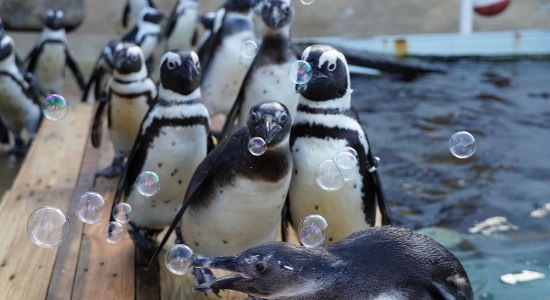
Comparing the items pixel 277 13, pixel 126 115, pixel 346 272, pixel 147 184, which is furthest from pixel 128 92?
pixel 346 272

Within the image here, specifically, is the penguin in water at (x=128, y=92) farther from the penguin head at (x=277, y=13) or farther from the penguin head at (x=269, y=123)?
the penguin head at (x=269, y=123)

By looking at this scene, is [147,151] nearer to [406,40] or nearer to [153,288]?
[153,288]

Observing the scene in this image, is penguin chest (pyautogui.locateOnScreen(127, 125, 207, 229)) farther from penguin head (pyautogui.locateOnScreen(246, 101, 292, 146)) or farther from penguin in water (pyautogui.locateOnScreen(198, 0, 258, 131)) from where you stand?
penguin in water (pyautogui.locateOnScreen(198, 0, 258, 131))

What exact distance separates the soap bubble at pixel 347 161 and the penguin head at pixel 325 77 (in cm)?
22

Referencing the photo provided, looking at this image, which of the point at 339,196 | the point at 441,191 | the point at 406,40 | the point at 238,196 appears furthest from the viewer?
the point at 406,40

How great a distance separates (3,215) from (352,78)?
3881mm

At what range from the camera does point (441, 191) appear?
4.73 metres

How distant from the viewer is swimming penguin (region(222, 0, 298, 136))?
3.86 metres

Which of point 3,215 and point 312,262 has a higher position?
point 312,262

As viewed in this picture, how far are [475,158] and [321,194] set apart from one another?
2.47 metres

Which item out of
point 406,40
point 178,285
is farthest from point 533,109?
point 178,285

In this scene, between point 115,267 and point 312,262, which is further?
point 115,267

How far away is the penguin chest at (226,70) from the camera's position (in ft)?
15.8

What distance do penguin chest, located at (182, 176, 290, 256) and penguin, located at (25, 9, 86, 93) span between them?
3437mm
